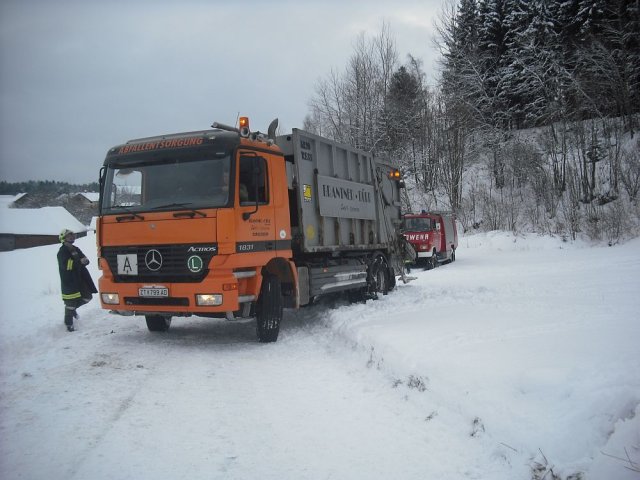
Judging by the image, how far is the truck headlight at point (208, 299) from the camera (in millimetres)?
6340

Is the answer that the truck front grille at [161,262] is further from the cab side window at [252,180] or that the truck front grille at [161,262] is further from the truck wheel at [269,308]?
the truck wheel at [269,308]

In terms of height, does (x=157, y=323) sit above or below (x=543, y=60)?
below

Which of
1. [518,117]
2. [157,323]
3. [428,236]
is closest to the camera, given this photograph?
[157,323]

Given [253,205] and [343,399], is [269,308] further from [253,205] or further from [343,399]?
[343,399]

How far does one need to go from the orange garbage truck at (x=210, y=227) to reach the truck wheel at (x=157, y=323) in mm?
25

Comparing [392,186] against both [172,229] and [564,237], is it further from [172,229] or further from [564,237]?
[564,237]

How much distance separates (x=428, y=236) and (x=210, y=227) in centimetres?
1553

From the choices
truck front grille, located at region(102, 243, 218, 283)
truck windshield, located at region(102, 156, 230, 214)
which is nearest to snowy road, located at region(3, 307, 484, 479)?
truck front grille, located at region(102, 243, 218, 283)

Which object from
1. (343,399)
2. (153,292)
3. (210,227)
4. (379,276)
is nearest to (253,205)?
(210,227)

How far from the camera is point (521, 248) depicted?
25719 mm

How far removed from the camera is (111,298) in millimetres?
6926

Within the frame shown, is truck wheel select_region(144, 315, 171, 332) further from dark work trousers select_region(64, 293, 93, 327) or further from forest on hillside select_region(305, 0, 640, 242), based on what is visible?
forest on hillside select_region(305, 0, 640, 242)

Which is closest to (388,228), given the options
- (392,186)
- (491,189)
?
(392,186)

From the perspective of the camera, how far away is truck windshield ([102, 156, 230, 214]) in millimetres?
6543
